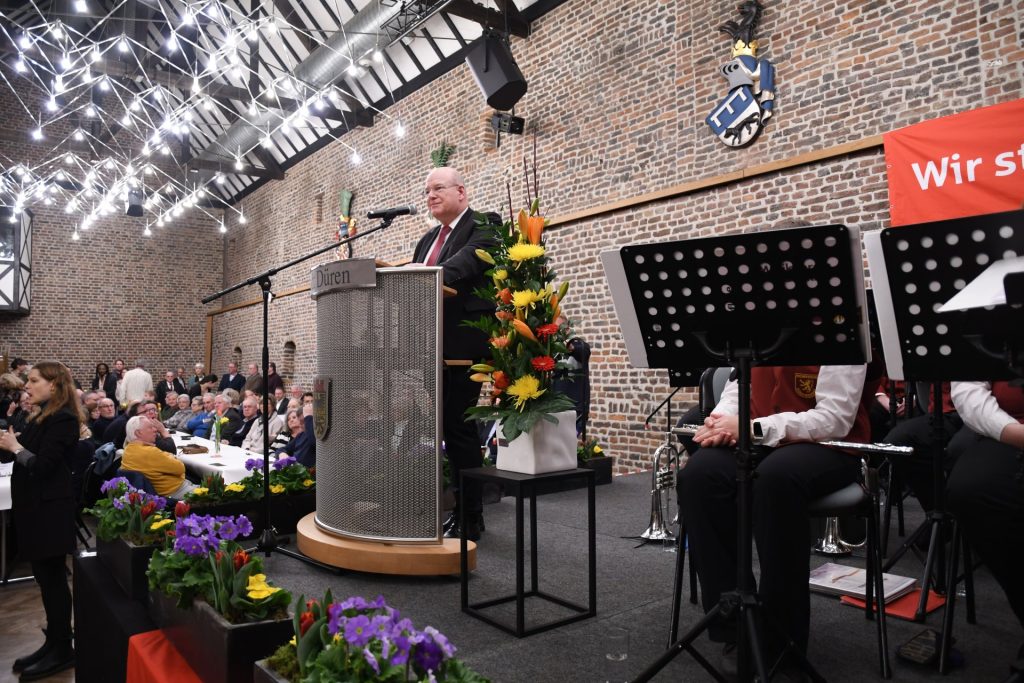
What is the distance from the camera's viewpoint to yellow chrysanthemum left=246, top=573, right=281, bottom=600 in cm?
185

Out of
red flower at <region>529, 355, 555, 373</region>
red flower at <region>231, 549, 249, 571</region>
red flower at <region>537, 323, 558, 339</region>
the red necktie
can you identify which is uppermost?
the red necktie

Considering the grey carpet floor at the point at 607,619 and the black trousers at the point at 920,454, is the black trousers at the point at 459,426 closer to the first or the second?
the grey carpet floor at the point at 607,619

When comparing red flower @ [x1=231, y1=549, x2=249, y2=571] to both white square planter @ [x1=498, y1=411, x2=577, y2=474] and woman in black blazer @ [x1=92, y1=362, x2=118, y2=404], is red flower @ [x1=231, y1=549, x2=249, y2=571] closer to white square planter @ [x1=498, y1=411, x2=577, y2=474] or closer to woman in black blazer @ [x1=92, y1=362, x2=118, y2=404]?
white square planter @ [x1=498, y1=411, x2=577, y2=474]

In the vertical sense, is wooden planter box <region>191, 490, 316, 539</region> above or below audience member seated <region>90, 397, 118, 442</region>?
below

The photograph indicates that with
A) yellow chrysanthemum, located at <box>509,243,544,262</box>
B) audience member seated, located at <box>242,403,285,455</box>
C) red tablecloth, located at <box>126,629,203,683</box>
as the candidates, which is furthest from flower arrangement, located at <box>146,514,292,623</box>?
audience member seated, located at <box>242,403,285,455</box>

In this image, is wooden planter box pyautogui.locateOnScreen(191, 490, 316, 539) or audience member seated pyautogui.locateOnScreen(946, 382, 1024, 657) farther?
wooden planter box pyautogui.locateOnScreen(191, 490, 316, 539)

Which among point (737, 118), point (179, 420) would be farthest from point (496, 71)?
point (179, 420)

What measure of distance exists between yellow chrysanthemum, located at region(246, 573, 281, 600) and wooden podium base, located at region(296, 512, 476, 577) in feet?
3.10

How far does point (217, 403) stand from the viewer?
9367mm

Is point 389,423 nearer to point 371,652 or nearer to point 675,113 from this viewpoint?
point 371,652

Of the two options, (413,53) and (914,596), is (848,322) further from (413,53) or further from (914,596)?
(413,53)

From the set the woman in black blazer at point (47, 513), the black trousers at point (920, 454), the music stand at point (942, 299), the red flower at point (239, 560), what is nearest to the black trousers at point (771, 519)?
the music stand at point (942, 299)

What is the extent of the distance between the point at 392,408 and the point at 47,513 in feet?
5.88

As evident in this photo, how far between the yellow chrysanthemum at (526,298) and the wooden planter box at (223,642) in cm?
122
